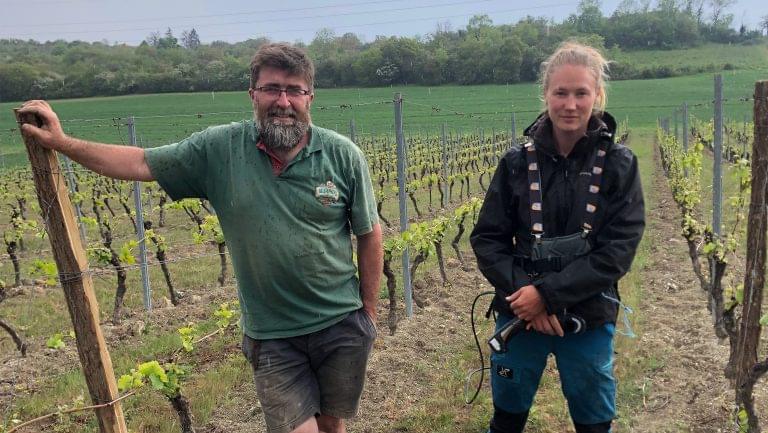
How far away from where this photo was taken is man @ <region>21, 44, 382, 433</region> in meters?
2.59

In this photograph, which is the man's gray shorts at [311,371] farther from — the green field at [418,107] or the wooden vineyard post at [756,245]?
the green field at [418,107]

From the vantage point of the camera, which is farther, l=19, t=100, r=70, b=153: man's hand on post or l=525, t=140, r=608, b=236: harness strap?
l=525, t=140, r=608, b=236: harness strap

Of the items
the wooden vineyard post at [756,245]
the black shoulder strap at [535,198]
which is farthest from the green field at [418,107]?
the black shoulder strap at [535,198]

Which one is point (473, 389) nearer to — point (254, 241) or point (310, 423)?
point (310, 423)

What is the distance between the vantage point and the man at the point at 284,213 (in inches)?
102

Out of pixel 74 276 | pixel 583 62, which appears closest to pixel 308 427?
pixel 74 276

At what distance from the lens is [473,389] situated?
15.8 feet

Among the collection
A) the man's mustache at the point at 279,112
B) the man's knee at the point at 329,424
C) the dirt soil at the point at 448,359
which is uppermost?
the man's mustache at the point at 279,112

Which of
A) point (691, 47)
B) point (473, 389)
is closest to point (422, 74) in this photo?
point (691, 47)

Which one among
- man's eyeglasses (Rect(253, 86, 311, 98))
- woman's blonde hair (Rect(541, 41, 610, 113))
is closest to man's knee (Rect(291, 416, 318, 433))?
man's eyeglasses (Rect(253, 86, 311, 98))

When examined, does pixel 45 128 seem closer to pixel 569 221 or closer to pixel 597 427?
pixel 569 221

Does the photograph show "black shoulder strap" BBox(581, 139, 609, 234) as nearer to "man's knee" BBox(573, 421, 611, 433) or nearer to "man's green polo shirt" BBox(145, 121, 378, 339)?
"man's knee" BBox(573, 421, 611, 433)

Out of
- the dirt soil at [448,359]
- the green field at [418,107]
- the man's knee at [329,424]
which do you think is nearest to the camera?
the man's knee at [329,424]

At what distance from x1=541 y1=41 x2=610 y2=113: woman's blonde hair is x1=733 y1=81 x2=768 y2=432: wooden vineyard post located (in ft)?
2.68
